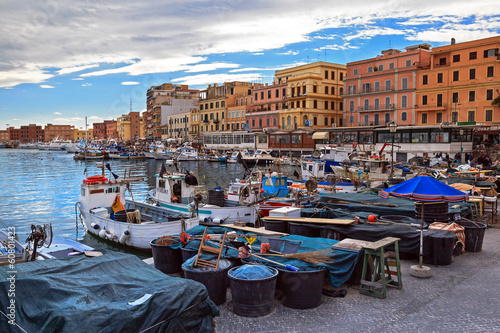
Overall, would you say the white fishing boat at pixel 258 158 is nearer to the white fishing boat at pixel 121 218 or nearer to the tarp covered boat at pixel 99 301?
the white fishing boat at pixel 121 218

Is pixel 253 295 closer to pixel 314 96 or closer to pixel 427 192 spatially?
pixel 427 192

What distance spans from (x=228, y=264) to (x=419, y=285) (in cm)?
450

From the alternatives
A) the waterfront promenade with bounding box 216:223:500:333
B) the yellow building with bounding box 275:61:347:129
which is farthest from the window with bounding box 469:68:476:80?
the waterfront promenade with bounding box 216:223:500:333

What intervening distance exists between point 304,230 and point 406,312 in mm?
4704

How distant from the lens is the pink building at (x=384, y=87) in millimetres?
59062

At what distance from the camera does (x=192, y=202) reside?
23.0 metres

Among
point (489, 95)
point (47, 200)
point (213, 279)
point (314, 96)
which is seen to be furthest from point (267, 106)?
point (213, 279)

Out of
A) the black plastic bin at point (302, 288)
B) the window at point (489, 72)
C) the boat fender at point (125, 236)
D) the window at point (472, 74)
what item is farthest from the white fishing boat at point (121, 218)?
the window at point (489, 72)

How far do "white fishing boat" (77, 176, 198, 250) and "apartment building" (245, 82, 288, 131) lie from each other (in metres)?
55.9

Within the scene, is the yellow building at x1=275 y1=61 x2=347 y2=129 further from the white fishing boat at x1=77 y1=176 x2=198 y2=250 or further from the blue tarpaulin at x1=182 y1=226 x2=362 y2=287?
the blue tarpaulin at x1=182 y1=226 x2=362 y2=287

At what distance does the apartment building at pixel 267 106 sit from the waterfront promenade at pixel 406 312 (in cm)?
6793

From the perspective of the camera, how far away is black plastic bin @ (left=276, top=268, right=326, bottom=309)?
8352 mm

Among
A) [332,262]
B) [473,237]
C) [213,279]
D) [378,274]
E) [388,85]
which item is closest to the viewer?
[213,279]

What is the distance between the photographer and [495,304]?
856 cm
